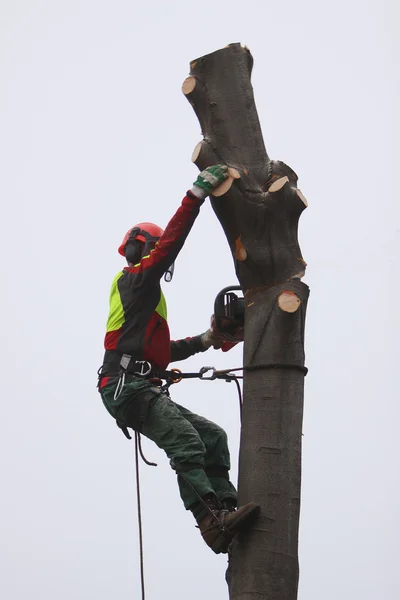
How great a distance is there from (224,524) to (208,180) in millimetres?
1775

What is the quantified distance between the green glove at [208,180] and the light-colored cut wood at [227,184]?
2cm

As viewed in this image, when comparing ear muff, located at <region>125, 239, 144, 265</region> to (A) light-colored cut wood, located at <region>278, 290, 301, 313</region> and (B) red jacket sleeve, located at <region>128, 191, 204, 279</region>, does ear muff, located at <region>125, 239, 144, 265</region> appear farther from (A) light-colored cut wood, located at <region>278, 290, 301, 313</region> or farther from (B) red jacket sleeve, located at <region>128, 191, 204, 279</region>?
(A) light-colored cut wood, located at <region>278, 290, 301, 313</region>

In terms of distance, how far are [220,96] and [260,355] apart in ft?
4.88

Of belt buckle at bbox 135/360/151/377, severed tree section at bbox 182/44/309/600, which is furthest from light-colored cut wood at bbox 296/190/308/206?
belt buckle at bbox 135/360/151/377

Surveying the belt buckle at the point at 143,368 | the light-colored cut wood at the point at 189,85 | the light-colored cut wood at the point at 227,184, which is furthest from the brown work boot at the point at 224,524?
the light-colored cut wood at the point at 189,85

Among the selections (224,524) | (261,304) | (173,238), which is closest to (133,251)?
(173,238)

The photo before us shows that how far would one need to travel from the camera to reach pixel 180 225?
17.2 ft

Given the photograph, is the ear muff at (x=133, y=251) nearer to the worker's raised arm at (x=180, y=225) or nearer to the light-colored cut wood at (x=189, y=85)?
the worker's raised arm at (x=180, y=225)

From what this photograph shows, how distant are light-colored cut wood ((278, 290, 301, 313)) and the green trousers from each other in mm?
909

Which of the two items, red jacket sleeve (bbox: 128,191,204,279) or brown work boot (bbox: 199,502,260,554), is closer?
brown work boot (bbox: 199,502,260,554)

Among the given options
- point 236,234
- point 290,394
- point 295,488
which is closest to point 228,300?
point 236,234

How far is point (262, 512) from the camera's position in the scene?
4.66 metres

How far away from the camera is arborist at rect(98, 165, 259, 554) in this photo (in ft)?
16.8

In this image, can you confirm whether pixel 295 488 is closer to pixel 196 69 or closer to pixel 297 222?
pixel 297 222
